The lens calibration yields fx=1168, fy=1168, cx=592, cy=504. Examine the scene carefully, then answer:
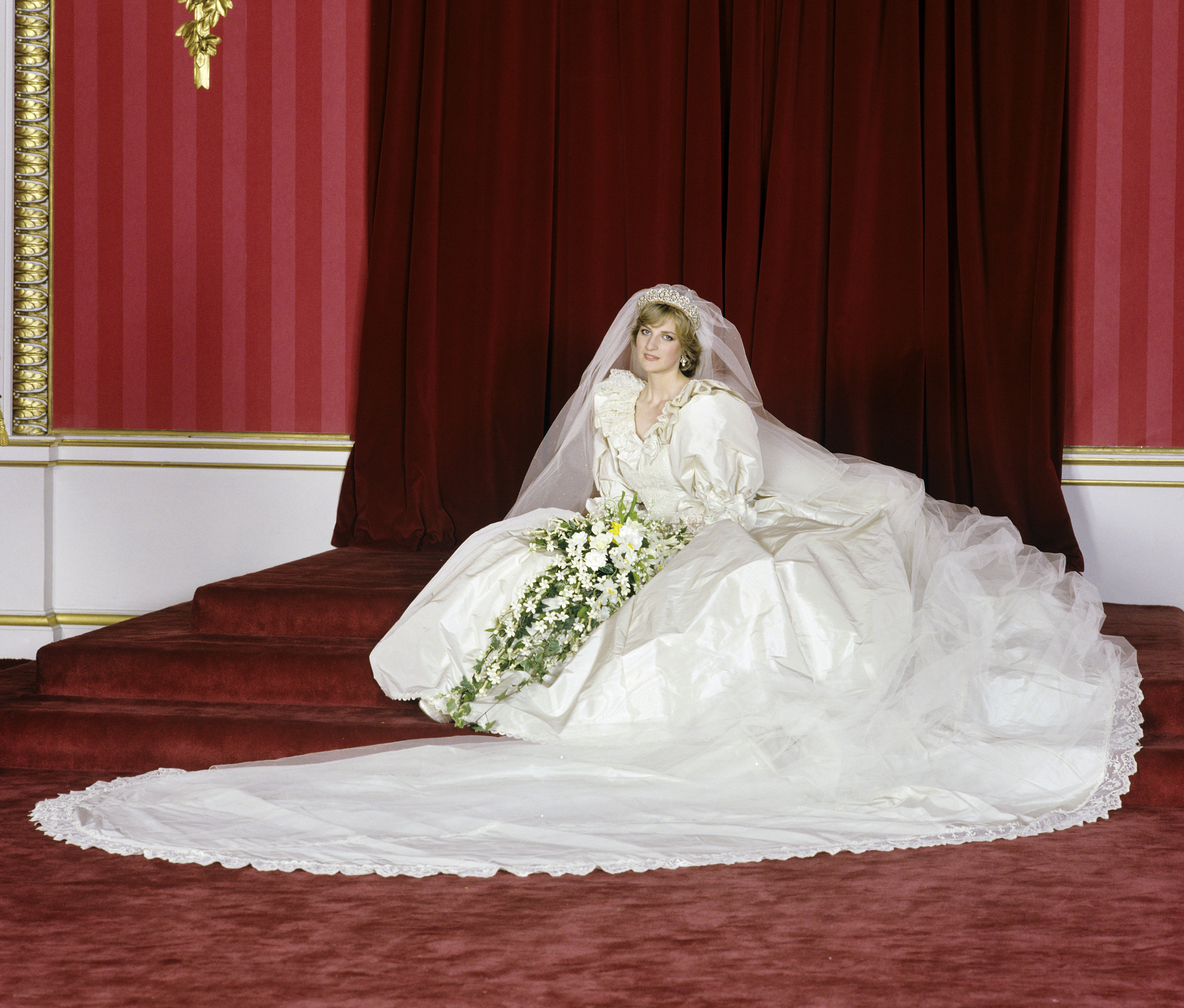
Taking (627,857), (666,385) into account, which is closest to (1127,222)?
(666,385)

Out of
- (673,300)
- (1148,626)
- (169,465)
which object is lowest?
(1148,626)

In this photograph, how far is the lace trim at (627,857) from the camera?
251cm

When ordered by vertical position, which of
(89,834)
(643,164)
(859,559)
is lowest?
(89,834)

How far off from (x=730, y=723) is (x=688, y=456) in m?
1.04

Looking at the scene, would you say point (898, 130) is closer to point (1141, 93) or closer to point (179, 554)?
point (1141, 93)

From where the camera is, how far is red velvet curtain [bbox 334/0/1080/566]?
15.3 feet

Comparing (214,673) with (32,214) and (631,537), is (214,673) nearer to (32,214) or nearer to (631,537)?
(631,537)

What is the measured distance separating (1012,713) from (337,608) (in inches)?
88.3

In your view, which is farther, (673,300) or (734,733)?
(673,300)

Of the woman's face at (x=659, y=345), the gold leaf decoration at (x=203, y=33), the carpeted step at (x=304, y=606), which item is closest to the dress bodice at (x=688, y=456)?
the woman's face at (x=659, y=345)

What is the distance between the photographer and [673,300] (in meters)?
3.91

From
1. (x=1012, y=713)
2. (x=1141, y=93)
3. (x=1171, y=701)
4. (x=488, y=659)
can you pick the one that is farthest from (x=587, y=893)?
(x=1141, y=93)

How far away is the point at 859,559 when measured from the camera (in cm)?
337

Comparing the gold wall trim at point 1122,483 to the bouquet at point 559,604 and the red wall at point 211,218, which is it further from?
the red wall at point 211,218
